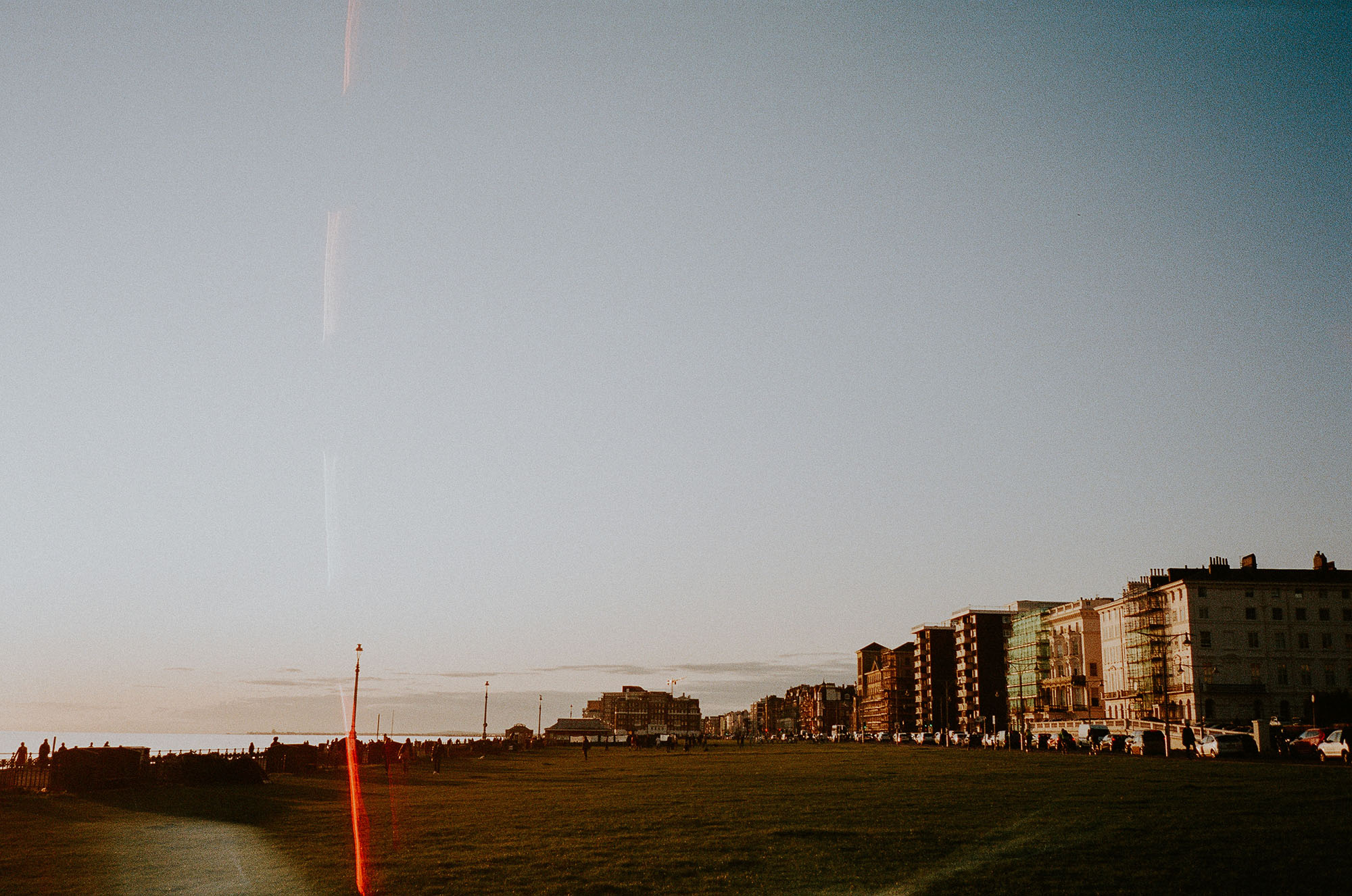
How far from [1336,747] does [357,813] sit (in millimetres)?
42770

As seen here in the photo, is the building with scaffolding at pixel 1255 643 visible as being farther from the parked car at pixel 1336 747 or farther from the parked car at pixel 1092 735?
the parked car at pixel 1336 747

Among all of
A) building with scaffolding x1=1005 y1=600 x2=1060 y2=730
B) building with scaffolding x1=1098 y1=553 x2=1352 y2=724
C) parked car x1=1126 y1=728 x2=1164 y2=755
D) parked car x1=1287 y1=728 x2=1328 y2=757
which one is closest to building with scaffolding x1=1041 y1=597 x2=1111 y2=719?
building with scaffolding x1=1005 y1=600 x2=1060 y2=730

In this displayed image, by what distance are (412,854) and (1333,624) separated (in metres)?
122

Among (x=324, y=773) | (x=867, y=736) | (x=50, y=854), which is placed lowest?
(x=867, y=736)

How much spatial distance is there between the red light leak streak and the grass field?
0.30 m

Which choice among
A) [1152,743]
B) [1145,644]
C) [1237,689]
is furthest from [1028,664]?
[1152,743]

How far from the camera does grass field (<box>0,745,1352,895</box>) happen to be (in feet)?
55.9

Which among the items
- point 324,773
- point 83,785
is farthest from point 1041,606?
point 83,785

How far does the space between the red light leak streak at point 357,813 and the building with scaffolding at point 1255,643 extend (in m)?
90.3

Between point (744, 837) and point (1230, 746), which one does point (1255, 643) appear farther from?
point (744, 837)

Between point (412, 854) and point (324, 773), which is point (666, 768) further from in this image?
point (412, 854)

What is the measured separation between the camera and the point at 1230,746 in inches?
2087

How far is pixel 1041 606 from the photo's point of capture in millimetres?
180375

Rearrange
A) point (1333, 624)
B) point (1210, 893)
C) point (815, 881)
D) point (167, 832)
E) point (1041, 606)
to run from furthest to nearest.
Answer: point (1041, 606) → point (1333, 624) → point (167, 832) → point (815, 881) → point (1210, 893)
